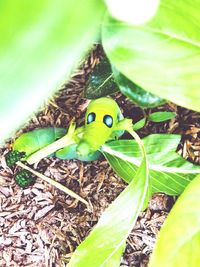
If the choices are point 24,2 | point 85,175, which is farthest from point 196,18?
point 85,175

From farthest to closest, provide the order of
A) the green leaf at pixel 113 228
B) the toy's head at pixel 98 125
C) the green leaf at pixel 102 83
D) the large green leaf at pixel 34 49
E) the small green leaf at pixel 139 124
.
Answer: the small green leaf at pixel 139 124
the green leaf at pixel 102 83
the toy's head at pixel 98 125
the green leaf at pixel 113 228
the large green leaf at pixel 34 49

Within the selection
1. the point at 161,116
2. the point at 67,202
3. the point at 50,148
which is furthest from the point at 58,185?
the point at 161,116

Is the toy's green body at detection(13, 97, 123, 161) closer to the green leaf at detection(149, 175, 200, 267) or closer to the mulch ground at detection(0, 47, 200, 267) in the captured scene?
the mulch ground at detection(0, 47, 200, 267)

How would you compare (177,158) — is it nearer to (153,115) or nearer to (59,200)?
(153,115)

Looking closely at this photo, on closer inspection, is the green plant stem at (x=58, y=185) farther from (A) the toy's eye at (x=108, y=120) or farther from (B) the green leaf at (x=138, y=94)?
(B) the green leaf at (x=138, y=94)

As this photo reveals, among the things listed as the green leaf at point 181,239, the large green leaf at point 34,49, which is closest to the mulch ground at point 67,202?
the green leaf at point 181,239

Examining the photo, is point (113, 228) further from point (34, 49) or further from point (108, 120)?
point (34, 49)
